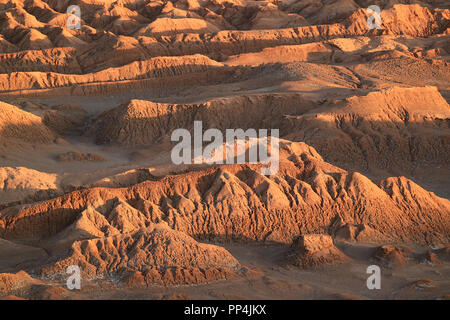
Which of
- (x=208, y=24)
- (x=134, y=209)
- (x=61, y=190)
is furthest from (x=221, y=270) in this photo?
(x=208, y=24)

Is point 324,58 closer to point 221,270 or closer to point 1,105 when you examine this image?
point 1,105

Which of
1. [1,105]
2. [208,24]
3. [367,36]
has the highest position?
[208,24]

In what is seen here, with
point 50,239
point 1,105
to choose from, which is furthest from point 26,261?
point 1,105

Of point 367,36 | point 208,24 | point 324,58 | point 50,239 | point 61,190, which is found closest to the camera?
point 50,239

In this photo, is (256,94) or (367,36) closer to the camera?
(256,94)

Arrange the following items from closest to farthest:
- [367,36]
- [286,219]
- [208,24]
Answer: [286,219]
[367,36]
[208,24]

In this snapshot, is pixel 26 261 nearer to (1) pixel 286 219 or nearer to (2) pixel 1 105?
(1) pixel 286 219

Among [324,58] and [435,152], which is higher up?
[324,58]
